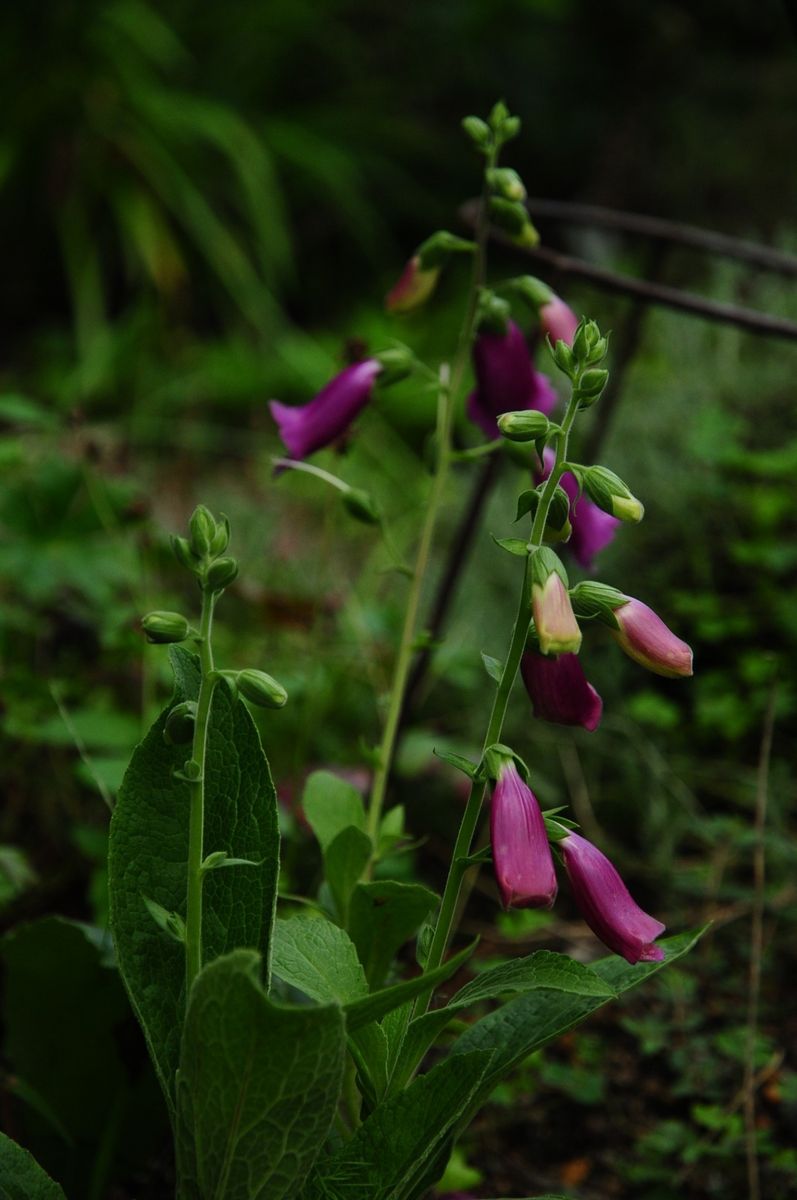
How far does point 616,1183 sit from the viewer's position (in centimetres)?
125

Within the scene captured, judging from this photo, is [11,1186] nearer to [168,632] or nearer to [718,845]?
[168,632]

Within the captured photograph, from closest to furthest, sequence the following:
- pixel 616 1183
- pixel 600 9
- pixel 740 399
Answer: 1. pixel 616 1183
2. pixel 740 399
3. pixel 600 9

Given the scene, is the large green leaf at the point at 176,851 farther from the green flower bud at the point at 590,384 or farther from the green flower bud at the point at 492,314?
the green flower bud at the point at 492,314

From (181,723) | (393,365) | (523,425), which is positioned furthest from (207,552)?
(393,365)

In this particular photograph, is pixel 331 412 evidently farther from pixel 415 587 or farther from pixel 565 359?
pixel 565 359

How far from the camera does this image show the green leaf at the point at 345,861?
971 millimetres

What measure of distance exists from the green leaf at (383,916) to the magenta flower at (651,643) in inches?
8.8

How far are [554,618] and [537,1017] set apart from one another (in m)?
0.31

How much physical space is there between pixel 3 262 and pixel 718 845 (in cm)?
450

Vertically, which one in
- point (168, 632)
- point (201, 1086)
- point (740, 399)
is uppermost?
point (168, 632)

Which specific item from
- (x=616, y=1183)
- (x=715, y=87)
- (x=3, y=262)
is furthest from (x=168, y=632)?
(x=715, y=87)

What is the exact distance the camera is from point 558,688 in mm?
778

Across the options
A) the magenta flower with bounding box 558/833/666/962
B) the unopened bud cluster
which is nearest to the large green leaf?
the unopened bud cluster

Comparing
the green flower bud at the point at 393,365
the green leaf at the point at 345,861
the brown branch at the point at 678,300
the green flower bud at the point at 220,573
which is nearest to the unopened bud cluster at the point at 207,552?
the green flower bud at the point at 220,573
